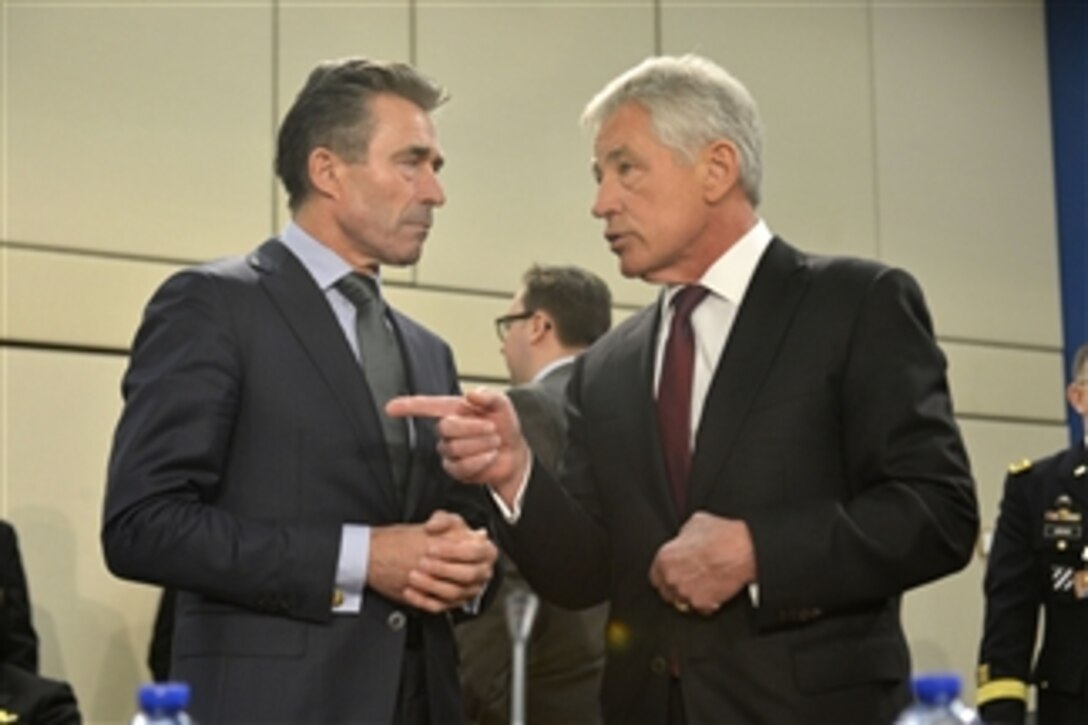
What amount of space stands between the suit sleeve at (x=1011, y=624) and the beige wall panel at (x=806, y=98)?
2.16 metres

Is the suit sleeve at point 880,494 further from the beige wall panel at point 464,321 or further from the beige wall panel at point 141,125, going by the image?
the beige wall panel at point 464,321

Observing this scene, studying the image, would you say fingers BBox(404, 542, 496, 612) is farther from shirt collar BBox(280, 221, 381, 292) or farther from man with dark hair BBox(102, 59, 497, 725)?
shirt collar BBox(280, 221, 381, 292)

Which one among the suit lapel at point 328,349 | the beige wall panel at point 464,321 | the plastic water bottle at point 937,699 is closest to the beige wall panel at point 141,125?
the beige wall panel at point 464,321

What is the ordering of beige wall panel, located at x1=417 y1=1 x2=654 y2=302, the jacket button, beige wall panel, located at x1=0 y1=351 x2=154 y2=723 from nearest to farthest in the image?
the jacket button → beige wall panel, located at x1=0 y1=351 x2=154 y2=723 → beige wall panel, located at x1=417 y1=1 x2=654 y2=302

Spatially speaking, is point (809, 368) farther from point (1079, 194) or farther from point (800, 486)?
point (1079, 194)

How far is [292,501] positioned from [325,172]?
62 centimetres

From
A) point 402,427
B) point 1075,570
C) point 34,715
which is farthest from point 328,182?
point 1075,570

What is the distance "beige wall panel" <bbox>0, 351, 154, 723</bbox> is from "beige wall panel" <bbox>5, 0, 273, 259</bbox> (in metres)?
0.43

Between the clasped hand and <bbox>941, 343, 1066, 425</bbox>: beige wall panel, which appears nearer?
the clasped hand

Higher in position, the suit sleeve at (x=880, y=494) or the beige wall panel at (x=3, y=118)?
the beige wall panel at (x=3, y=118)

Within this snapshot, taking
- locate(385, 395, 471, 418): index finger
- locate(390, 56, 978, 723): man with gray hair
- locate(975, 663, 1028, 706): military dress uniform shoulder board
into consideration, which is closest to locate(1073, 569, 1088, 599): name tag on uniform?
locate(975, 663, 1028, 706): military dress uniform shoulder board

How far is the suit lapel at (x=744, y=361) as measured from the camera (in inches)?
107

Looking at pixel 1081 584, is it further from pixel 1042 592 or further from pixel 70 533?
pixel 70 533

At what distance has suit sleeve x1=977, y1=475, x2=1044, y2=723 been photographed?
491 cm
